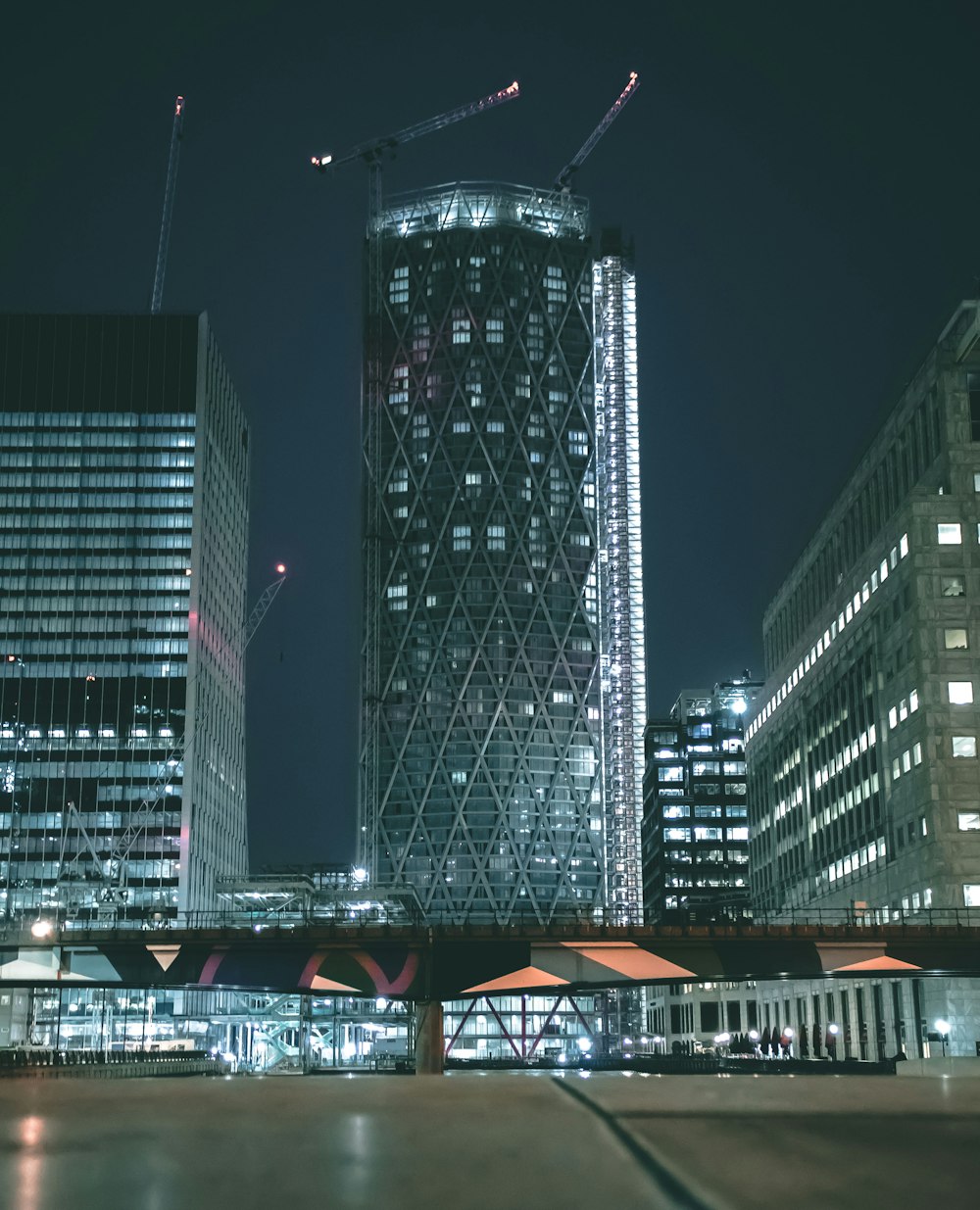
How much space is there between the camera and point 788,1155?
560 centimetres

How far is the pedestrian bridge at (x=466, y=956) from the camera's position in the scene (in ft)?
322

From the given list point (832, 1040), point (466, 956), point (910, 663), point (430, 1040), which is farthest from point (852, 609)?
point (430, 1040)

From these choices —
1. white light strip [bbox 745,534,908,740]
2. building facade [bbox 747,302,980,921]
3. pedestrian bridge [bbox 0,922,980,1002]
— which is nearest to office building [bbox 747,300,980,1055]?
building facade [bbox 747,302,980,921]

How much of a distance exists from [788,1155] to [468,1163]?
121 cm

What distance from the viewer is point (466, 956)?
102 meters

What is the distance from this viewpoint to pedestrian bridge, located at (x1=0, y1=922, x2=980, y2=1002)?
9812 cm

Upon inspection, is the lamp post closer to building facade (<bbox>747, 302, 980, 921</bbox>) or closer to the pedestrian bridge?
building facade (<bbox>747, 302, 980, 921</bbox>)

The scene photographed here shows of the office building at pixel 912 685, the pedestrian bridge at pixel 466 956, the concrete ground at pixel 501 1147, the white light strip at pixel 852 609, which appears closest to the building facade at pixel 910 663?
the office building at pixel 912 685

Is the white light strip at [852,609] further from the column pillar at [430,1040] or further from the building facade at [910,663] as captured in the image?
the column pillar at [430,1040]

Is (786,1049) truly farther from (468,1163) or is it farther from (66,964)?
(468,1163)

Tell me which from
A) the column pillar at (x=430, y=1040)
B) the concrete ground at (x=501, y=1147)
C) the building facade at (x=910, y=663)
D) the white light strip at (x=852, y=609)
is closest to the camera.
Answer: the concrete ground at (x=501, y=1147)

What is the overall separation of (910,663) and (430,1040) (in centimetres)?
6277

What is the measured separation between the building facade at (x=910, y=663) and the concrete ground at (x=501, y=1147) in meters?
116

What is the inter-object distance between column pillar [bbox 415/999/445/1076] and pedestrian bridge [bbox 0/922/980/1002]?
1.60 metres
